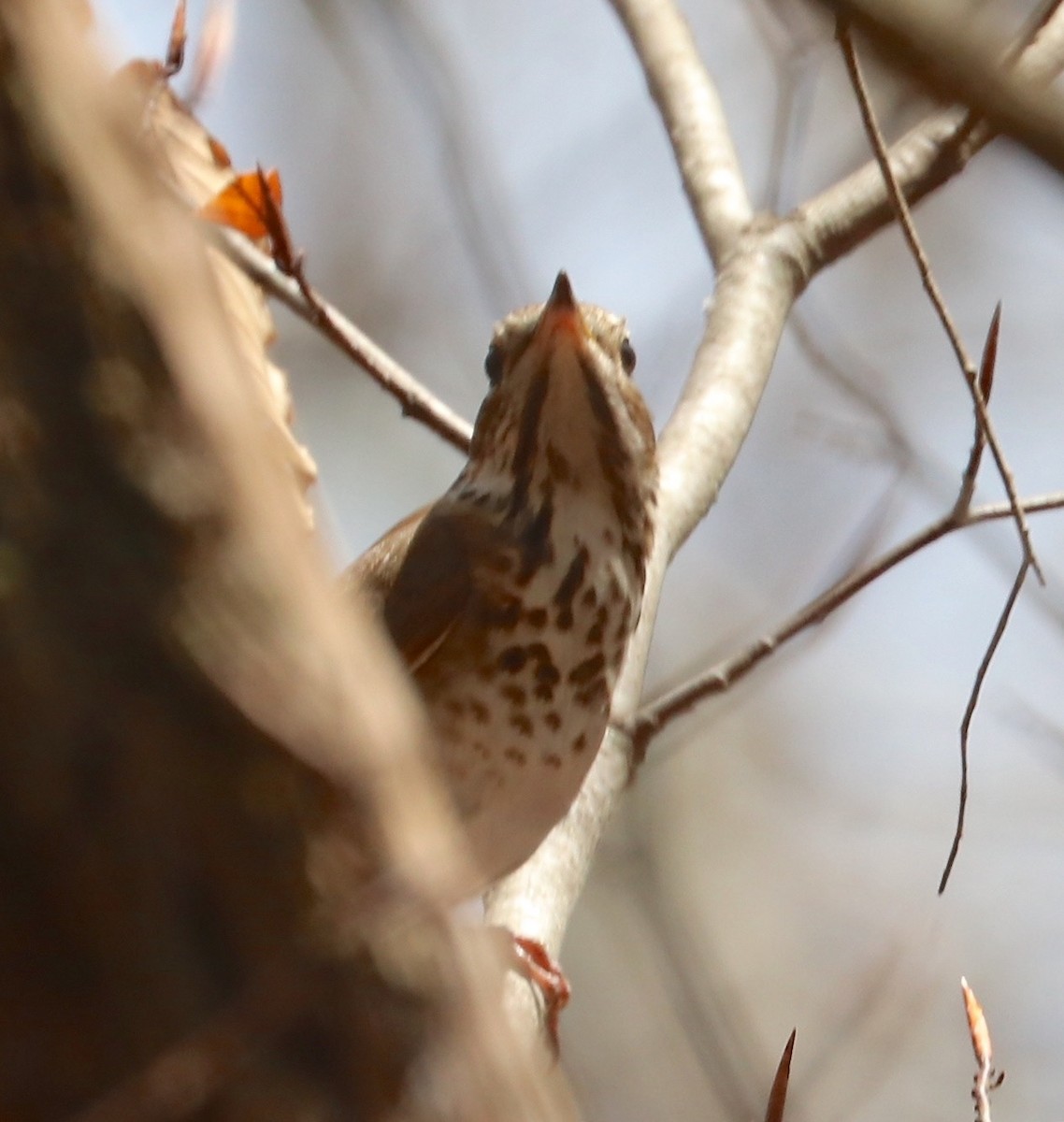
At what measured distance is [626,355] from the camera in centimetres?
299

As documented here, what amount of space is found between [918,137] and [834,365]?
58cm

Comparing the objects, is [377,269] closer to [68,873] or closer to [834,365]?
[834,365]

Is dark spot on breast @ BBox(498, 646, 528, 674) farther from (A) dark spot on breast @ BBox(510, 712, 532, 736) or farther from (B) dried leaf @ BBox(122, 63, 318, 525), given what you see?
(B) dried leaf @ BBox(122, 63, 318, 525)

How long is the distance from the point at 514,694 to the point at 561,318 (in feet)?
2.26

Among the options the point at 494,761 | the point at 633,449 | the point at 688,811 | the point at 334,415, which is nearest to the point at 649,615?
the point at 633,449

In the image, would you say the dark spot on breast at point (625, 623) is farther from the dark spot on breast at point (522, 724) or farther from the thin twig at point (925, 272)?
the thin twig at point (925, 272)

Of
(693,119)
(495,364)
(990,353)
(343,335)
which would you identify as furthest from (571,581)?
→ (693,119)

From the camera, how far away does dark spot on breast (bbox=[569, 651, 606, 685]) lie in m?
2.70

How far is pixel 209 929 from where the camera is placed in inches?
30.0

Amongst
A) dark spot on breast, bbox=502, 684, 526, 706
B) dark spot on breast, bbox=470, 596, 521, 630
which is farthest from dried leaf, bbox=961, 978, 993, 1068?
dark spot on breast, bbox=470, 596, 521, 630

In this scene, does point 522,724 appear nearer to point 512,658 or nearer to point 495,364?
point 512,658

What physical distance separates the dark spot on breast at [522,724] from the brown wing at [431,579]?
0.19 meters

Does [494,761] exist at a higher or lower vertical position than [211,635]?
higher

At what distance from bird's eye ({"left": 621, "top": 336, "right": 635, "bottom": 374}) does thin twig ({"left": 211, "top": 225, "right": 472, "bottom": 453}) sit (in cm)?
46
